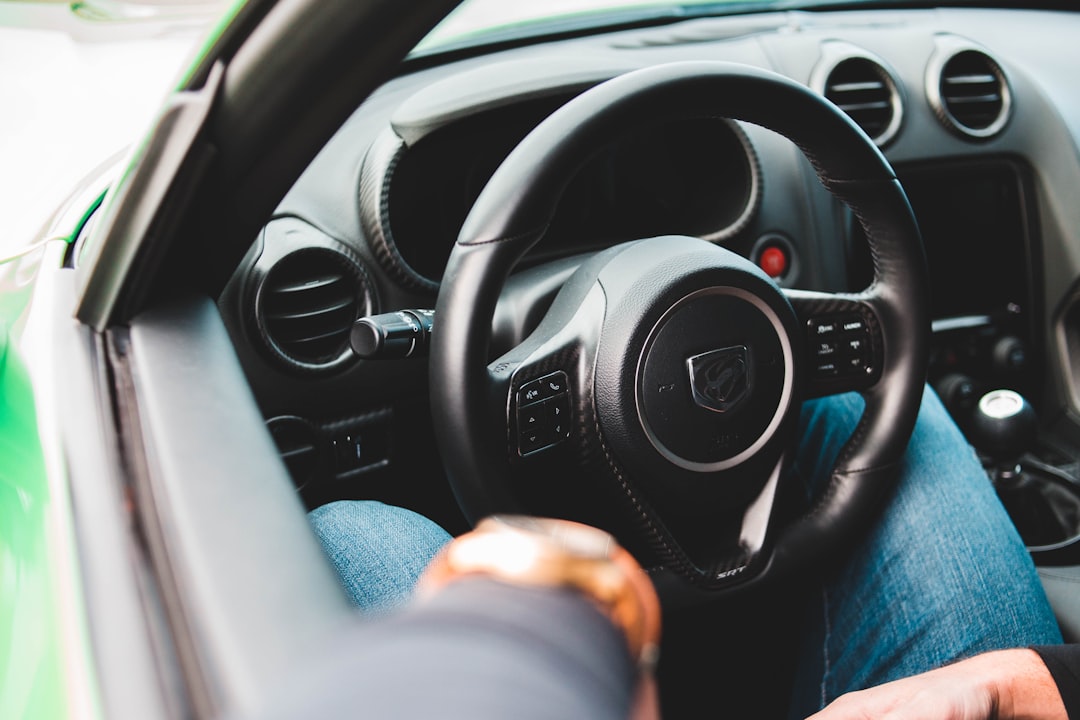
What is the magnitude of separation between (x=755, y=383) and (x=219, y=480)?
0.72 meters

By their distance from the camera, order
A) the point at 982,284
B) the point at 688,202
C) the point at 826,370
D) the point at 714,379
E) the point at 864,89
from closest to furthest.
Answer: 1. the point at 714,379
2. the point at 826,370
3. the point at 688,202
4. the point at 864,89
5. the point at 982,284

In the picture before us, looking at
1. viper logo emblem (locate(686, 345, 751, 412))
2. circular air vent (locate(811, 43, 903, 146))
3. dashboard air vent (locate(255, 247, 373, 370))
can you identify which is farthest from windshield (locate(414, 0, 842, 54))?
viper logo emblem (locate(686, 345, 751, 412))

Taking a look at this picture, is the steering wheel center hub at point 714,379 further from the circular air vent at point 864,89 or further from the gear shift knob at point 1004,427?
the circular air vent at point 864,89

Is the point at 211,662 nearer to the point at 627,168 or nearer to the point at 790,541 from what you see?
the point at 790,541

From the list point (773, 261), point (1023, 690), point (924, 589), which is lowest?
point (1023, 690)

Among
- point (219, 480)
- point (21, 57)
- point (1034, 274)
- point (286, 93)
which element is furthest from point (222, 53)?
point (1034, 274)

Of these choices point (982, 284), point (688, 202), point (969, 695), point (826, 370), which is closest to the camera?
point (969, 695)

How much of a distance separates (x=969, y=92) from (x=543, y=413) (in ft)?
4.93

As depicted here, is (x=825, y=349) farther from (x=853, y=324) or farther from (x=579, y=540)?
(x=579, y=540)

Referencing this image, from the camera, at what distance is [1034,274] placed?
79.0 inches

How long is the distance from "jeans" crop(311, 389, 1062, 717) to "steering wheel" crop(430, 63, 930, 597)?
0.19 feet

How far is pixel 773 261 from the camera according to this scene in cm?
166

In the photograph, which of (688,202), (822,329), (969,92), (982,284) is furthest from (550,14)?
(982,284)

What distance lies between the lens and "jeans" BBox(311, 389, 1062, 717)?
1.01 metres
